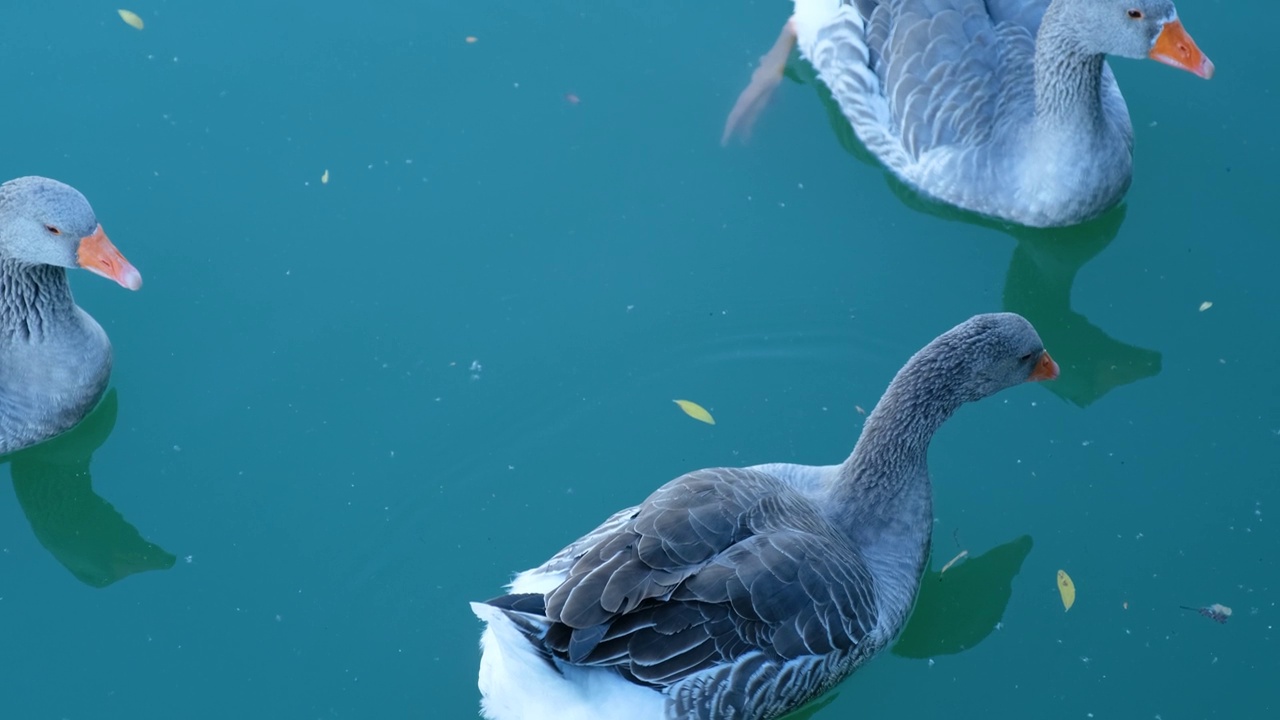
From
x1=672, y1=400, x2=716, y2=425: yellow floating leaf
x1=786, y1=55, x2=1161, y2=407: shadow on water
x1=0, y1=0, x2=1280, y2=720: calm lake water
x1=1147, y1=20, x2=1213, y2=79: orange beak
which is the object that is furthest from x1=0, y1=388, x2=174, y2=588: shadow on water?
x1=1147, y1=20, x2=1213, y2=79: orange beak

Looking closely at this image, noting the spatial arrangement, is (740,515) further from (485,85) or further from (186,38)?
(186,38)

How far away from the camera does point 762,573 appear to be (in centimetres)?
398

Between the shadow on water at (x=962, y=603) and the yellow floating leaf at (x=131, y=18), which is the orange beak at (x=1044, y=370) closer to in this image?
the shadow on water at (x=962, y=603)

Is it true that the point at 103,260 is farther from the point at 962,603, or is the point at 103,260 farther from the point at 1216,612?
the point at 1216,612

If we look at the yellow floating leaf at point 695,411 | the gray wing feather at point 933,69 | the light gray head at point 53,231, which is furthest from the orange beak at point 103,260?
the gray wing feather at point 933,69

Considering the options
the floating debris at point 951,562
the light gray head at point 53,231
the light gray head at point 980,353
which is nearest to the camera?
the light gray head at point 980,353

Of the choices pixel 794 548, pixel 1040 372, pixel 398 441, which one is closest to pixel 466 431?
pixel 398 441

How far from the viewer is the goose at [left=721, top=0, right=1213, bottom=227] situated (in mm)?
5215

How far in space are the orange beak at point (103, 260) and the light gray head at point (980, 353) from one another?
2.93 m

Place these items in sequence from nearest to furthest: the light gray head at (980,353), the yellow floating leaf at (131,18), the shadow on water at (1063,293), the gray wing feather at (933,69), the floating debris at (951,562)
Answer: the light gray head at (980,353) < the floating debris at (951,562) < the shadow on water at (1063,293) < the gray wing feather at (933,69) < the yellow floating leaf at (131,18)

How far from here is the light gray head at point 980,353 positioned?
4367 mm

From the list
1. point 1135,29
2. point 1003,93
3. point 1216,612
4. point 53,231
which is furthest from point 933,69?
point 53,231

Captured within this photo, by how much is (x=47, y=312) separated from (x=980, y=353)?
11.5ft

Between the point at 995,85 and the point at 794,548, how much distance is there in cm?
261
